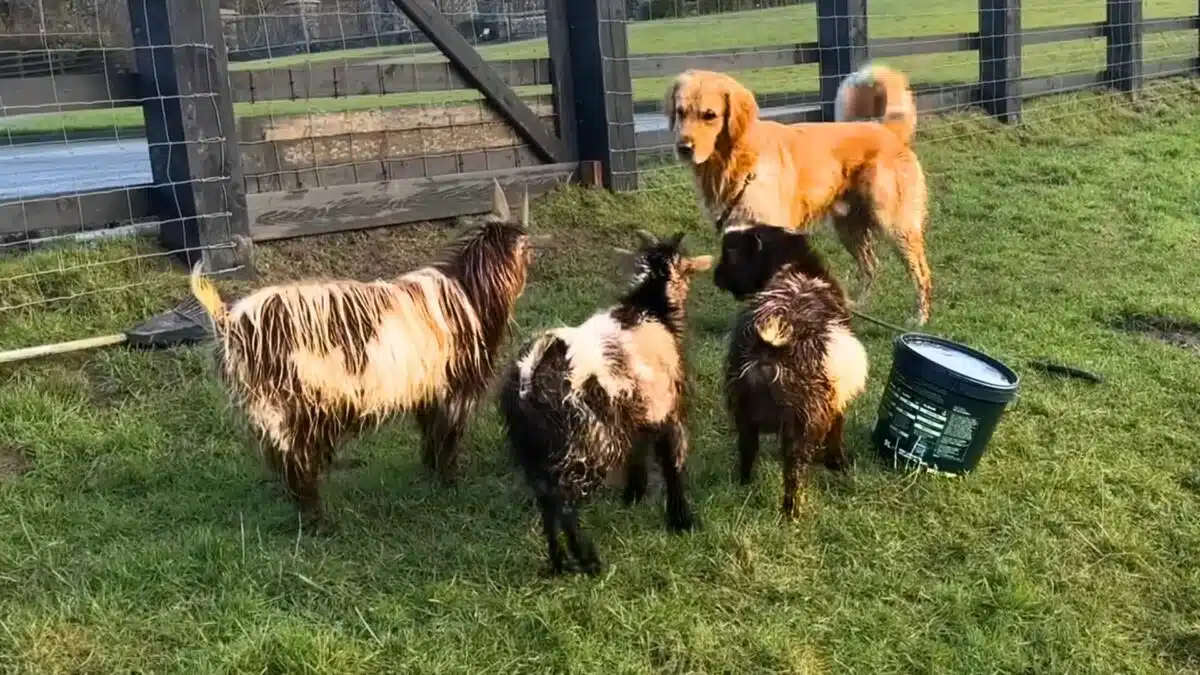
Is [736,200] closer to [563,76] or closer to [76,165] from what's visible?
[563,76]

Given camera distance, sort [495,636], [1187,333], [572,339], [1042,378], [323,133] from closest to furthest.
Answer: [495,636]
[572,339]
[1042,378]
[1187,333]
[323,133]

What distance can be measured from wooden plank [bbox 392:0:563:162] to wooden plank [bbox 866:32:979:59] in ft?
11.5

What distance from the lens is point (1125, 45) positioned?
12.3 metres

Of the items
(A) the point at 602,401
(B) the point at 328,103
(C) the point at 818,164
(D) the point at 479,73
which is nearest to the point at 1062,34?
(C) the point at 818,164

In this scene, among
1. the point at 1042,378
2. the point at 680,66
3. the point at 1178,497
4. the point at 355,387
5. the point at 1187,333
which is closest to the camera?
the point at 355,387

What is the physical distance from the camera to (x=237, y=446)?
435 cm

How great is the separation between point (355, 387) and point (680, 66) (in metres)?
5.95

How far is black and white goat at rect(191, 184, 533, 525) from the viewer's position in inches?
132

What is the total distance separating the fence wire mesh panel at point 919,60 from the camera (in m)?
9.13

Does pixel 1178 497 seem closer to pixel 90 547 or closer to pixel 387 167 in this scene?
pixel 90 547

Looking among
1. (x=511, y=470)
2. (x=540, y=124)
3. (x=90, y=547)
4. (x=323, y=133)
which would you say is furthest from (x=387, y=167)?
(x=90, y=547)

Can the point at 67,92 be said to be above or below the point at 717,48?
below

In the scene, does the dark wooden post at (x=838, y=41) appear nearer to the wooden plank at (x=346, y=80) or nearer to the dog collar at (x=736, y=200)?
the wooden plank at (x=346, y=80)

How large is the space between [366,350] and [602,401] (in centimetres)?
84
